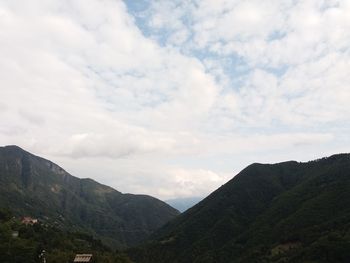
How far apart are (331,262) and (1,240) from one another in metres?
135

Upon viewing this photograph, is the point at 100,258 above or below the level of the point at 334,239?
below

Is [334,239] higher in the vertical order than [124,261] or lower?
higher

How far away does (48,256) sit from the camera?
15762cm

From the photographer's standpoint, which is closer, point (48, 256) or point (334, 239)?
point (48, 256)

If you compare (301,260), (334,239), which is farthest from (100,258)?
(334,239)

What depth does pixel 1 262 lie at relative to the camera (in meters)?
150

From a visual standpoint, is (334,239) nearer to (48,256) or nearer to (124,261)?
(124,261)

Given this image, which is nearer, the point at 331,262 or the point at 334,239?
the point at 331,262

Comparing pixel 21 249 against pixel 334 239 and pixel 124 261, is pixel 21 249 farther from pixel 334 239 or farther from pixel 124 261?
pixel 334 239

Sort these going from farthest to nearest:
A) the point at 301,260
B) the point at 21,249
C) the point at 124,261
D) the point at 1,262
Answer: the point at 301,260
the point at 124,261
the point at 21,249
the point at 1,262

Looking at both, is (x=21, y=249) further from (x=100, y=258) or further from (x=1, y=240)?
(x=100, y=258)

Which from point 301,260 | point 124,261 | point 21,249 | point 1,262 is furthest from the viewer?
point 301,260

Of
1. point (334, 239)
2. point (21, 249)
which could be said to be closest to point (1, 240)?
point (21, 249)

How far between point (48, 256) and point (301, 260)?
360 feet
